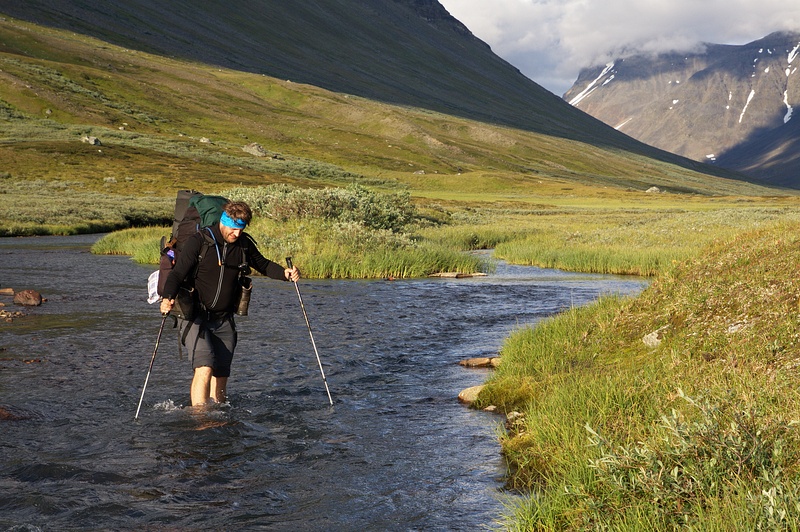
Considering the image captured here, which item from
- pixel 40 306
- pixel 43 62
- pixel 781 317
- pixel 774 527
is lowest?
pixel 40 306

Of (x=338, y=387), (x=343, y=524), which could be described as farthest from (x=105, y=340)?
(x=343, y=524)

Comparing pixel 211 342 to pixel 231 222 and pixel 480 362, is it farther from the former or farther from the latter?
pixel 480 362

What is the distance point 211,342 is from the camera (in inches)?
430

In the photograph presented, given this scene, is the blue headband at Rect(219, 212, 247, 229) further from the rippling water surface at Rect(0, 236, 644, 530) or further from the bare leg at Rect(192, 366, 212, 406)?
the rippling water surface at Rect(0, 236, 644, 530)

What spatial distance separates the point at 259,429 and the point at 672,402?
5441 mm

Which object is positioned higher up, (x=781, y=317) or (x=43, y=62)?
(x=43, y=62)

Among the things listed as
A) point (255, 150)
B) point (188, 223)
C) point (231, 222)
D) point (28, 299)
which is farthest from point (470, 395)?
point (255, 150)

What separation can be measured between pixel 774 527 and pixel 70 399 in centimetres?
1023

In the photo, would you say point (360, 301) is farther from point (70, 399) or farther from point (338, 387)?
point (70, 399)

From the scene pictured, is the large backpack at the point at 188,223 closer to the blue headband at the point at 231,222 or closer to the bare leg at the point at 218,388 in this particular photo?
the blue headband at the point at 231,222

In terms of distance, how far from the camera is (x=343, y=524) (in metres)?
7.90

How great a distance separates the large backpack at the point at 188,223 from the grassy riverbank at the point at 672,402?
15.6ft

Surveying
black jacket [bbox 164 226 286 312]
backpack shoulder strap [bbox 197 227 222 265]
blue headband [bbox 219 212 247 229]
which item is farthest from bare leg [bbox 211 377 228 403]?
blue headband [bbox 219 212 247 229]

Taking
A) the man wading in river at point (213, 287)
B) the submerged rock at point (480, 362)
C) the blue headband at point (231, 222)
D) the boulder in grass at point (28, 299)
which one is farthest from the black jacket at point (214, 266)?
the boulder in grass at point (28, 299)
